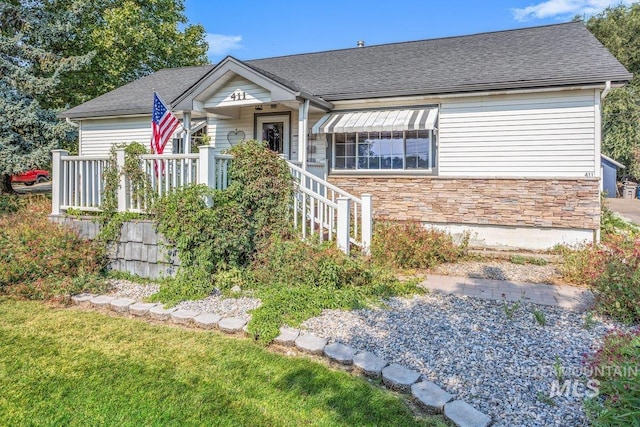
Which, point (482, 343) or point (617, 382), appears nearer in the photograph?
point (617, 382)

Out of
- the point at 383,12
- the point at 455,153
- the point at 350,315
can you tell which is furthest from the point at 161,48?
the point at 350,315

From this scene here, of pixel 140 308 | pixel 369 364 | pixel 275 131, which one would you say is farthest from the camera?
pixel 275 131

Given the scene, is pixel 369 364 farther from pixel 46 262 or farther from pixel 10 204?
pixel 10 204

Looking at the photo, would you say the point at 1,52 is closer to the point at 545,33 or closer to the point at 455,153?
the point at 455,153

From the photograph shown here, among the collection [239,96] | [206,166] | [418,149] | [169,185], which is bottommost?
[169,185]

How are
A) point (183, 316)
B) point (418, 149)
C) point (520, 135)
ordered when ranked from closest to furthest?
point (183, 316)
point (520, 135)
point (418, 149)

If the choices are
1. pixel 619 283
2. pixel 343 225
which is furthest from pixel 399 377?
pixel 343 225

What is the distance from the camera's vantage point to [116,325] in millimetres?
4754

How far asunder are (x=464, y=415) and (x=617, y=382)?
111 centimetres

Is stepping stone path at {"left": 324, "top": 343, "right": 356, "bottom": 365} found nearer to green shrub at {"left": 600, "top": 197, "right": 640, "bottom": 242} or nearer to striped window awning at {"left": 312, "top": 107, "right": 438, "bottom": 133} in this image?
striped window awning at {"left": 312, "top": 107, "right": 438, "bottom": 133}

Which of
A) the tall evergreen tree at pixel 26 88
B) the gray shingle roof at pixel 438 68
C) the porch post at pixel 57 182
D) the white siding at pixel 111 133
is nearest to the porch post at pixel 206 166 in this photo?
the porch post at pixel 57 182

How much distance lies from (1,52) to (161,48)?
8065 mm

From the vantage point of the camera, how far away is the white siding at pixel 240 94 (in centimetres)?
988

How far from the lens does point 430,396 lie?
3.12 m
